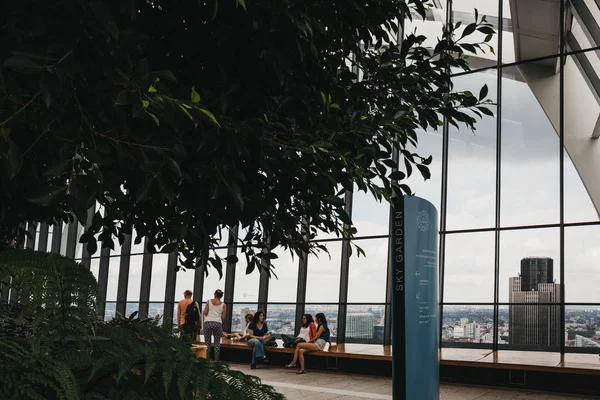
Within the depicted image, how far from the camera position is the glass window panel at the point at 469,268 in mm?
11133

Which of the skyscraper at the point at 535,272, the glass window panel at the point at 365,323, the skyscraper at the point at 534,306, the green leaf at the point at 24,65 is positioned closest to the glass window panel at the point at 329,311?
the glass window panel at the point at 365,323

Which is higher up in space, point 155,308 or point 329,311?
point 329,311

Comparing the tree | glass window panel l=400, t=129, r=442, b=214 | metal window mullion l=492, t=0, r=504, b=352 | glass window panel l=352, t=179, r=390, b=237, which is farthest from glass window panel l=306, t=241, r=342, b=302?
the tree

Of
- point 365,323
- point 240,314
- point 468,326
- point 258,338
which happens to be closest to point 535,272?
point 468,326

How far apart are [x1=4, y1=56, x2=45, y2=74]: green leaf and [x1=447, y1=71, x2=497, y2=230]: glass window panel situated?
10617 mm

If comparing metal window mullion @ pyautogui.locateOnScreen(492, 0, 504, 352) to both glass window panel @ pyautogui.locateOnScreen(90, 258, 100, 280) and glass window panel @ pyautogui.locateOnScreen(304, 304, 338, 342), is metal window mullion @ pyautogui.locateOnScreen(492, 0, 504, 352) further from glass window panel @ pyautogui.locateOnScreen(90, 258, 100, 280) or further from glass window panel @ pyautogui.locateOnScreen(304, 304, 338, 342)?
glass window panel @ pyautogui.locateOnScreen(90, 258, 100, 280)

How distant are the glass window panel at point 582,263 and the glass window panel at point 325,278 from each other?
14.8 feet

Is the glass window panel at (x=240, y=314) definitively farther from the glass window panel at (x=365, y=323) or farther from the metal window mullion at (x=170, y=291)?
the glass window panel at (x=365, y=323)

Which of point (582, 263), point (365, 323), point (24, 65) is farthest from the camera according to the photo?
point (365, 323)

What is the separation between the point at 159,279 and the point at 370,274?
6803mm

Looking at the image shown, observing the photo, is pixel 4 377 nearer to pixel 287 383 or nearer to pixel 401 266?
pixel 401 266

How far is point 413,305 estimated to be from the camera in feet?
18.3

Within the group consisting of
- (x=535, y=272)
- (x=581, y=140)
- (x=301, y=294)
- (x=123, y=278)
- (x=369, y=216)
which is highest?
(x=581, y=140)

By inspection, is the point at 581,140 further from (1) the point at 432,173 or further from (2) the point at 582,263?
Result: (1) the point at 432,173
